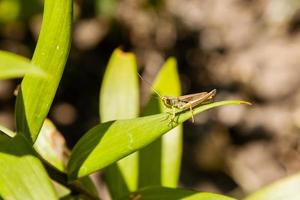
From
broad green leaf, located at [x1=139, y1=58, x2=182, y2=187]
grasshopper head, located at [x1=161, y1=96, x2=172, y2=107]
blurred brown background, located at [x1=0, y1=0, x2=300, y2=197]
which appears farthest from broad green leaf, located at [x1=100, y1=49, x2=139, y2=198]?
blurred brown background, located at [x1=0, y1=0, x2=300, y2=197]

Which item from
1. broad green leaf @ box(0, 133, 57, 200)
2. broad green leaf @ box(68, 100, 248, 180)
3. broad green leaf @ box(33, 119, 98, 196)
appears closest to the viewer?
broad green leaf @ box(0, 133, 57, 200)

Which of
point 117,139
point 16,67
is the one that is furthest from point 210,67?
point 16,67

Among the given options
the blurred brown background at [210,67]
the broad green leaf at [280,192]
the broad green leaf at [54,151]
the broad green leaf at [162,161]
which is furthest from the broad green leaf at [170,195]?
the blurred brown background at [210,67]

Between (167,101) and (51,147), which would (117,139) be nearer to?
(167,101)

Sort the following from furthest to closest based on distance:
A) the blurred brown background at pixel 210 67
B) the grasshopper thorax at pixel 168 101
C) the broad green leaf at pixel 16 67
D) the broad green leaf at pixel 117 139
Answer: the blurred brown background at pixel 210 67 → the grasshopper thorax at pixel 168 101 → the broad green leaf at pixel 117 139 → the broad green leaf at pixel 16 67

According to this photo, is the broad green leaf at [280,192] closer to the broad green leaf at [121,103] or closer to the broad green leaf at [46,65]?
the broad green leaf at [121,103]

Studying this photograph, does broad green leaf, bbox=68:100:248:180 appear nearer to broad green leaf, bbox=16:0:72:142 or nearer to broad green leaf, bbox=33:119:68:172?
broad green leaf, bbox=16:0:72:142
